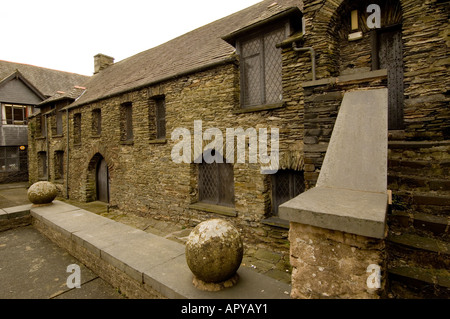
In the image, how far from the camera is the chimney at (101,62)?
17.8 meters

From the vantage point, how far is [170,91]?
27.4ft

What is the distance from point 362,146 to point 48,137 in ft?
60.8

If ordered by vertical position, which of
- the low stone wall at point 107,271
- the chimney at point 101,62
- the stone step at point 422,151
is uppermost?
the chimney at point 101,62

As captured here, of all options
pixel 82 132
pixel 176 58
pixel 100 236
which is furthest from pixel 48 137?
pixel 100 236

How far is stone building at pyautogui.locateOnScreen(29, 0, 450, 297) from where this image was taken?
3561 mm

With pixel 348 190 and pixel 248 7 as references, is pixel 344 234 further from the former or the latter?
pixel 248 7

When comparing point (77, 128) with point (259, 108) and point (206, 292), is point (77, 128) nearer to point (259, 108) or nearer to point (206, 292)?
point (259, 108)

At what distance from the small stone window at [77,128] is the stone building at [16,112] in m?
7.50

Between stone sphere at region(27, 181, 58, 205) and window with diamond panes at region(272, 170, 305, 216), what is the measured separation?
6986 mm

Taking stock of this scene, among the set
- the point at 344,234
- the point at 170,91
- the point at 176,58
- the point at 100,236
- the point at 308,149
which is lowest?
the point at 100,236

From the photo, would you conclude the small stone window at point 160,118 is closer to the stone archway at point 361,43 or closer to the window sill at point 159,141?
the window sill at point 159,141

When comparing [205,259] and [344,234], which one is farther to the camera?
[205,259]

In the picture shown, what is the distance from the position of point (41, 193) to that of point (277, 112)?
7.50 m

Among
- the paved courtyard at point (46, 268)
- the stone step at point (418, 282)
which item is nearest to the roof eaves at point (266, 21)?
the stone step at point (418, 282)
